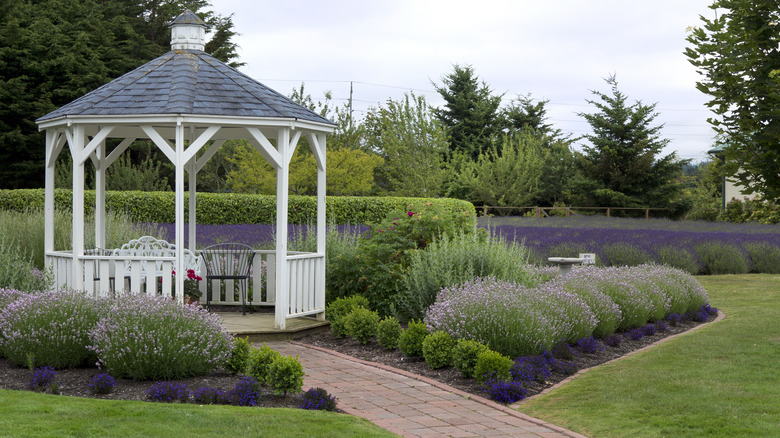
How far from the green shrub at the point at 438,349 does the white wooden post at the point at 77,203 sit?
13.8 ft

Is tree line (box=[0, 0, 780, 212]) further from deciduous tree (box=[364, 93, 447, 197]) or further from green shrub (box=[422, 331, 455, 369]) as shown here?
green shrub (box=[422, 331, 455, 369])

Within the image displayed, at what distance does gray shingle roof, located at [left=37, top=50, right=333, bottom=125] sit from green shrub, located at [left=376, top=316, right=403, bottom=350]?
8.49 feet

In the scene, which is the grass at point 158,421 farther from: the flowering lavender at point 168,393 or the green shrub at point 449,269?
the green shrub at point 449,269

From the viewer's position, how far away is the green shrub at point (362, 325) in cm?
841

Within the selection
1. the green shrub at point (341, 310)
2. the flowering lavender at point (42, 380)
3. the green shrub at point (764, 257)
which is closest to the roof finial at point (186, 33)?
the green shrub at point (341, 310)

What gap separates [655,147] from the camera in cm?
3403

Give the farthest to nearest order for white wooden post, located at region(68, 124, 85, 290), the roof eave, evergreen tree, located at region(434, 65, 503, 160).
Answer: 1. evergreen tree, located at region(434, 65, 503, 160)
2. white wooden post, located at region(68, 124, 85, 290)
3. the roof eave

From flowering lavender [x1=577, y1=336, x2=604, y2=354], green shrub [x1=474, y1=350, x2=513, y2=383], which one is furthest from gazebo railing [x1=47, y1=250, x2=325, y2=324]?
flowering lavender [x1=577, y1=336, x2=604, y2=354]

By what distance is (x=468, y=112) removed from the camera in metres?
40.8

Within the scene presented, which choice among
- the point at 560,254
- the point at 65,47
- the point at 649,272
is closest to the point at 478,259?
the point at 649,272

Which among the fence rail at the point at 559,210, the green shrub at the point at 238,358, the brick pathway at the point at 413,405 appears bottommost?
the brick pathway at the point at 413,405

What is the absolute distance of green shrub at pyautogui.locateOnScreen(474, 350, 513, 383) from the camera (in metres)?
6.40

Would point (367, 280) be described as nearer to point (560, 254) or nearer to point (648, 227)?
point (560, 254)

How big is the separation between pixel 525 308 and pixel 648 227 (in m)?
15.6
